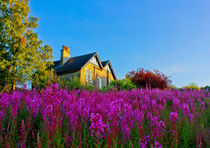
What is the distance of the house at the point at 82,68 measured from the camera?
1001 inches

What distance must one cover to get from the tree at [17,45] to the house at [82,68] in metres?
5.92

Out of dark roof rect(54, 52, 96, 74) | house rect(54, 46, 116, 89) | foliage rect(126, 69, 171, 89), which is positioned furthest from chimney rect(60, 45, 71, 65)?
foliage rect(126, 69, 171, 89)

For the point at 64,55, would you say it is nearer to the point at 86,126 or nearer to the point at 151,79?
the point at 151,79

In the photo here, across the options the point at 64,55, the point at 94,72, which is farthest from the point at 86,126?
the point at 64,55

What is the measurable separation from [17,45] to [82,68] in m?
9.82

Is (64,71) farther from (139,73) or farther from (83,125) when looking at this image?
(83,125)

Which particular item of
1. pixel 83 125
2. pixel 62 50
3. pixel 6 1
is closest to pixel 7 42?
pixel 6 1

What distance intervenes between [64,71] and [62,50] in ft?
17.7

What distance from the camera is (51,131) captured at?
164 cm

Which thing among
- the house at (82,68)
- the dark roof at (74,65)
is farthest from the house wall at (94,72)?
the dark roof at (74,65)

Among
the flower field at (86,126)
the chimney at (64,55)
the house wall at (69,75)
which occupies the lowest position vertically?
the flower field at (86,126)

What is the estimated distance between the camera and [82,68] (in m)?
24.9

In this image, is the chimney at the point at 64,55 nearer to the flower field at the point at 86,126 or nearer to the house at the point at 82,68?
the house at the point at 82,68

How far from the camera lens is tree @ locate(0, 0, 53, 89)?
17438 mm
